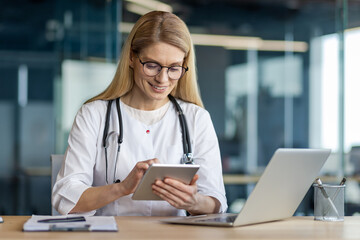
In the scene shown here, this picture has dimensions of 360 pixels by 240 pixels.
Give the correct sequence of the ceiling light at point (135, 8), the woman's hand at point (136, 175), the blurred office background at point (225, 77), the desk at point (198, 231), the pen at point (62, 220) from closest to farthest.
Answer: the desk at point (198, 231) < the pen at point (62, 220) < the woman's hand at point (136, 175) < the blurred office background at point (225, 77) < the ceiling light at point (135, 8)

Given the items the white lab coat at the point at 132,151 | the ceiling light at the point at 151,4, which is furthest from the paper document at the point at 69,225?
the ceiling light at the point at 151,4

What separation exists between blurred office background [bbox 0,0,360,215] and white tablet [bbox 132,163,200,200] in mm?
3170

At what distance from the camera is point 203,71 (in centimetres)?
724

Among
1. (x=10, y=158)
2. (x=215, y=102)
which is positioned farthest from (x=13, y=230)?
(x=215, y=102)

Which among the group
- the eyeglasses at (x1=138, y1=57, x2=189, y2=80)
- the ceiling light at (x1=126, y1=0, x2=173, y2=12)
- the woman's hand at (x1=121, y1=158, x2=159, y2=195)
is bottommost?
the woman's hand at (x1=121, y1=158, x2=159, y2=195)

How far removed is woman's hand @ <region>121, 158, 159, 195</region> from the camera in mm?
1844

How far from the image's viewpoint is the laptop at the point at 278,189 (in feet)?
5.50

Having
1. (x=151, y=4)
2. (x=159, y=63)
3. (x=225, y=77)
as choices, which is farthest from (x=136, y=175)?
(x=225, y=77)

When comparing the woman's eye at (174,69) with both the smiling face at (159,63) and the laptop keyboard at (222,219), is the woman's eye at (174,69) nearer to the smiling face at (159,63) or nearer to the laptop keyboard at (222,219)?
the smiling face at (159,63)

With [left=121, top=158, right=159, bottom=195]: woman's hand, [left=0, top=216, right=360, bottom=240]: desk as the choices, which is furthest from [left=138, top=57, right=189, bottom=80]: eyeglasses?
[left=0, top=216, right=360, bottom=240]: desk

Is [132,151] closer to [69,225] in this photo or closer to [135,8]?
[69,225]

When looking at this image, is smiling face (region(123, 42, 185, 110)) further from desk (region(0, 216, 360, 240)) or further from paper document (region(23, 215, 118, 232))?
paper document (region(23, 215, 118, 232))

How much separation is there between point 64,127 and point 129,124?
3.01m

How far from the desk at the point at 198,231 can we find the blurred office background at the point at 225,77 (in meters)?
3.09
